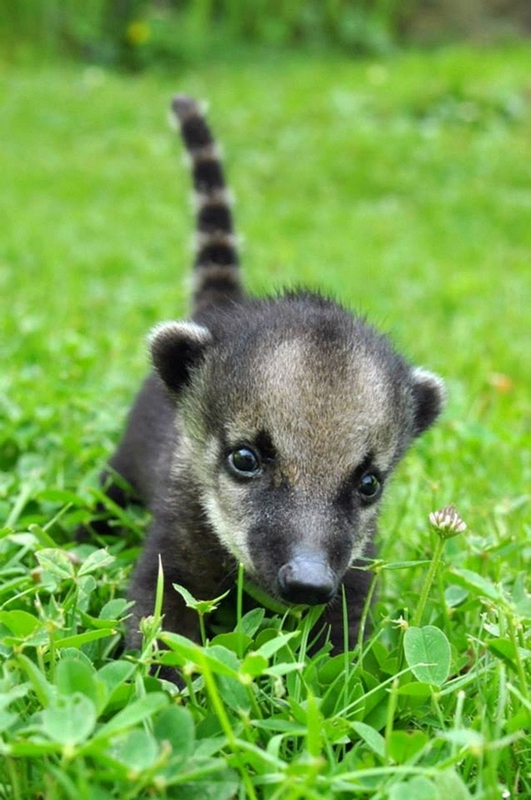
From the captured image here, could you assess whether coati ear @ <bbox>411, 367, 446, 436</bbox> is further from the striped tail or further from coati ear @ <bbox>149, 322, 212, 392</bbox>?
the striped tail

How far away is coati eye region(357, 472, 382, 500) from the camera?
293 centimetres

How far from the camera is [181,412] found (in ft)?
10.8

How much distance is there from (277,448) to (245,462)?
0.15m

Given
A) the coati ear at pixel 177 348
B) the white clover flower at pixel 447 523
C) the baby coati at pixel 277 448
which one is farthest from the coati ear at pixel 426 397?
the white clover flower at pixel 447 523

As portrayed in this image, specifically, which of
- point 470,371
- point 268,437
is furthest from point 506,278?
point 268,437

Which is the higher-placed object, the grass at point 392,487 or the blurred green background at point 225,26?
the grass at point 392,487

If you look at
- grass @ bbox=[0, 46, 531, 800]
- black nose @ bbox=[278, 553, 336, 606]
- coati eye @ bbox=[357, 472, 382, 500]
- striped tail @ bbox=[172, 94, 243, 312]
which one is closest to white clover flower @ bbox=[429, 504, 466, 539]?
grass @ bbox=[0, 46, 531, 800]

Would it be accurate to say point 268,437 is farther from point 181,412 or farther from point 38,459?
point 38,459

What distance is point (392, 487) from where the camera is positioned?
3783 mm

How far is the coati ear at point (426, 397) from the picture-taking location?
11.3ft

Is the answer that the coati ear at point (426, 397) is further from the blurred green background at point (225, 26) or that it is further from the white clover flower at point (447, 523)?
the blurred green background at point (225, 26)

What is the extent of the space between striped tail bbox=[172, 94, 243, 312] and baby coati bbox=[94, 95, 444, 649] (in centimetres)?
119

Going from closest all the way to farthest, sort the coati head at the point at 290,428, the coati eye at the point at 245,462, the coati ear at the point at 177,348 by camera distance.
A: the coati head at the point at 290,428 < the coati eye at the point at 245,462 < the coati ear at the point at 177,348

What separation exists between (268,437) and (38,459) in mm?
1576
